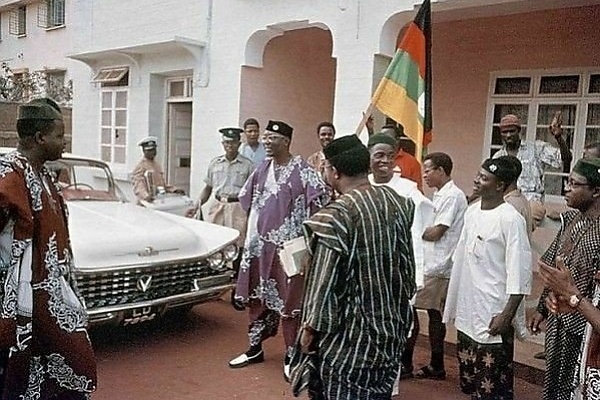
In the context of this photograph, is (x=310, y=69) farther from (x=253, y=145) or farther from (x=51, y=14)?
(x=51, y=14)

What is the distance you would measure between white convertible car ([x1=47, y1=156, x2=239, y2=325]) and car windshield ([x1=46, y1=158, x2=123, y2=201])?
0.03 ft

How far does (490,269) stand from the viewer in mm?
3617

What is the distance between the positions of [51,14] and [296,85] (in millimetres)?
9135

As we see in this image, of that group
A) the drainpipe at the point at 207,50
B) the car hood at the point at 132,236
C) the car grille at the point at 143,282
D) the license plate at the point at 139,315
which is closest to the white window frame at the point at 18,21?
the drainpipe at the point at 207,50

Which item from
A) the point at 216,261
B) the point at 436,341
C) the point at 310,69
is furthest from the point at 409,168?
the point at 310,69

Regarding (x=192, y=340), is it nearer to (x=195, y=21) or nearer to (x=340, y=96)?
(x=340, y=96)

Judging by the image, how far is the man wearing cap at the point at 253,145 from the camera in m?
7.00

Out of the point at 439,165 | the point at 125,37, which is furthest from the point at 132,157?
the point at 439,165

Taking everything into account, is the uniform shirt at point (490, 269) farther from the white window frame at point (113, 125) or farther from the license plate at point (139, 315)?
the white window frame at point (113, 125)

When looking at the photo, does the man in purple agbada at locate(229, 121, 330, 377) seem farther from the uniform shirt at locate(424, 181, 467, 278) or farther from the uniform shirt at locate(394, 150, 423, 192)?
the uniform shirt at locate(394, 150, 423, 192)

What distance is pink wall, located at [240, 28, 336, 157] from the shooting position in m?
8.81

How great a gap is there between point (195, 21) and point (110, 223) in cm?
523

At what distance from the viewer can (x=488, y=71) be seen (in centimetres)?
809

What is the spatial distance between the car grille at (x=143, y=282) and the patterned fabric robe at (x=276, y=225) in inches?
23.1
